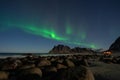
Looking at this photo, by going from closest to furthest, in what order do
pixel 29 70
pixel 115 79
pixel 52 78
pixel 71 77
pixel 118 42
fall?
pixel 71 77 → pixel 52 78 → pixel 115 79 → pixel 29 70 → pixel 118 42

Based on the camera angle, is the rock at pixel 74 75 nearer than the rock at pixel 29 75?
Yes

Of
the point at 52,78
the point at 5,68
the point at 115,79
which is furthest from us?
the point at 5,68

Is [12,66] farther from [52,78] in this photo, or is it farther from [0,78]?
[52,78]

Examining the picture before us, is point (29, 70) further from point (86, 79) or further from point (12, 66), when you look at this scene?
point (12, 66)

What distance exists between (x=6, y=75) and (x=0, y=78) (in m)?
0.74

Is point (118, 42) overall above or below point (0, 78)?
above

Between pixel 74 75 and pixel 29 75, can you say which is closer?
pixel 74 75

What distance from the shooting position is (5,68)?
14281 millimetres

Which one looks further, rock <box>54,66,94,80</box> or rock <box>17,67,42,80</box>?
rock <box>17,67,42,80</box>

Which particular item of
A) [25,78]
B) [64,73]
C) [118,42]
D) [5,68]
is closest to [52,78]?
[64,73]

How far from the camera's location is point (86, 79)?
7.66 metres

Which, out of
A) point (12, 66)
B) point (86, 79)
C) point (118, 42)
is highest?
point (118, 42)

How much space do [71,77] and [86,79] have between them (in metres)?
0.67

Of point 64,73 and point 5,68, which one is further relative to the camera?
point 5,68
